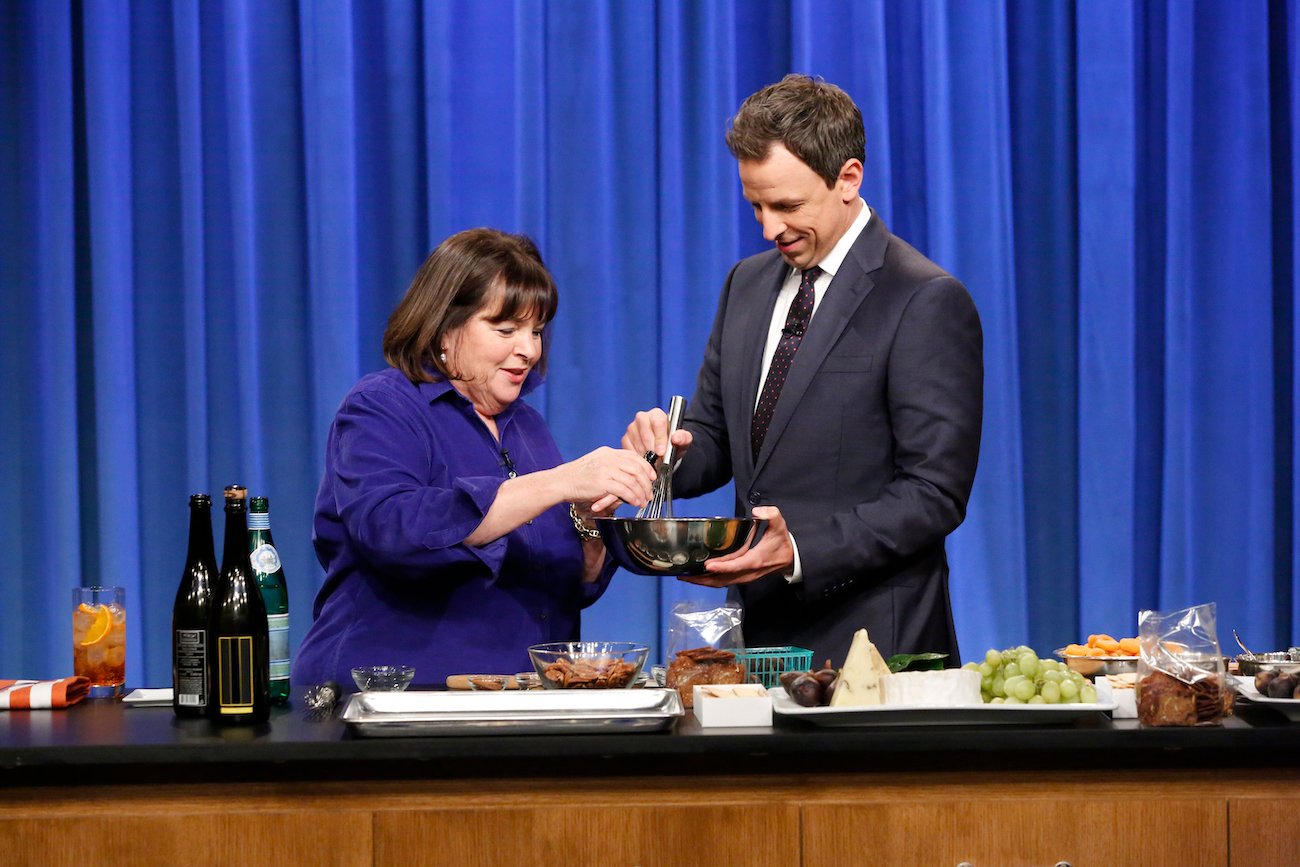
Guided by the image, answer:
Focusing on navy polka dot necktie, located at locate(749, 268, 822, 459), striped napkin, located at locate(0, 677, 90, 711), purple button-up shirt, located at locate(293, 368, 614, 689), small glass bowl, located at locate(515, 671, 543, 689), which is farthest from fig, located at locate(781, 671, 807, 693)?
striped napkin, located at locate(0, 677, 90, 711)

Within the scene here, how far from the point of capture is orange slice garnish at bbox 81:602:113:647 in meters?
1.86

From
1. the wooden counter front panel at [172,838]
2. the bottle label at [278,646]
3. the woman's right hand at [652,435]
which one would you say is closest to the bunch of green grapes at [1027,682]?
the woman's right hand at [652,435]

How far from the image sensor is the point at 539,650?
1.70 m

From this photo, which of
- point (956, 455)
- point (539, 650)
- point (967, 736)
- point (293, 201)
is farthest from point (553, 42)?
point (967, 736)

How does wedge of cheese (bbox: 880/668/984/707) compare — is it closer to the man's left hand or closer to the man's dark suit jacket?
the man's left hand

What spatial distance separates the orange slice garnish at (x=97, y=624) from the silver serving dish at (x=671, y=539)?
0.73 meters

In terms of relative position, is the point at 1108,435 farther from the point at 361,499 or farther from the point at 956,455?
the point at 361,499

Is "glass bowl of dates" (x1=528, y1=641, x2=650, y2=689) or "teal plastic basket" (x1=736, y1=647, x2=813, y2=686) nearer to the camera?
"glass bowl of dates" (x1=528, y1=641, x2=650, y2=689)

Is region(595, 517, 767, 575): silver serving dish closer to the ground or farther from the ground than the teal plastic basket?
farther from the ground

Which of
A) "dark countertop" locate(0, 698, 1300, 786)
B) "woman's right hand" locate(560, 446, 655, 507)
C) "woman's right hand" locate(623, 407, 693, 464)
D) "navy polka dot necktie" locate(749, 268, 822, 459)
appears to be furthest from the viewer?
"navy polka dot necktie" locate(749, 268, 822, 459)

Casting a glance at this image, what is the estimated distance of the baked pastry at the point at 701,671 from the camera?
1.67 metres

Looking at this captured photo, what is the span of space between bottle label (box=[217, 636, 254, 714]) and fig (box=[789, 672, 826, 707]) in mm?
650

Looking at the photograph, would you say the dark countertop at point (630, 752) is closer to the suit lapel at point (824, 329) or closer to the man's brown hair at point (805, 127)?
the suit lapel at point (824, 329)

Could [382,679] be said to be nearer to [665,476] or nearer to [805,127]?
[665,476]
